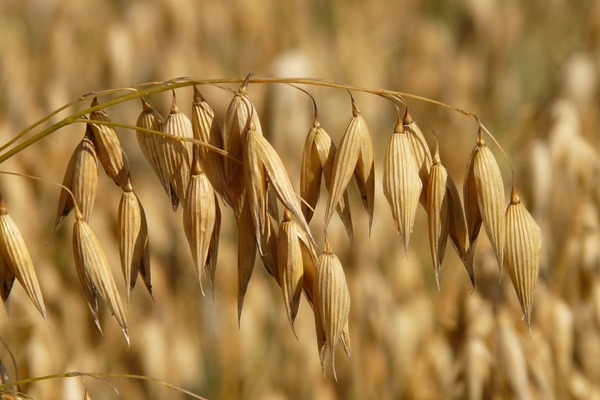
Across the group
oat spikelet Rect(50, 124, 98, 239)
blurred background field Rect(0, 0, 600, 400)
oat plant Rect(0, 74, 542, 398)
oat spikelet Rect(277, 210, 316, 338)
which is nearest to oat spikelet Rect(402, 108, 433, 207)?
oat plant Rect(0, 74, 542, 398)

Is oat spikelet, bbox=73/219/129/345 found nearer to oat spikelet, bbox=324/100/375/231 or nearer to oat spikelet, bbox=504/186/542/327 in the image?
oat spikelet, bbox=324/100/375/231

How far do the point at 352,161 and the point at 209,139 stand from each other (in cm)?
10

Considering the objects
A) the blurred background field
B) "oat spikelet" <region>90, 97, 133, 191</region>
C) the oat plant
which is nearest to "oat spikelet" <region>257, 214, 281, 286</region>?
the oat plant

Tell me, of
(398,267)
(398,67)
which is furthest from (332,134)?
(398,67)

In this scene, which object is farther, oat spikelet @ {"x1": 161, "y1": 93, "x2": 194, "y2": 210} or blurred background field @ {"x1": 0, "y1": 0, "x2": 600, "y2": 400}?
blurred background field @ {"x1": 0, "y1": 0, "x2": 600, "y2": 400}

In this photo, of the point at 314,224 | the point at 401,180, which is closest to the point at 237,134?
the point at 401,180

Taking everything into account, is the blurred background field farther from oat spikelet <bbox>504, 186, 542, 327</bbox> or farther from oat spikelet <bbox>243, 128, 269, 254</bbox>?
oat spikelet <bbox>243, 128, 269, 254</bbox>

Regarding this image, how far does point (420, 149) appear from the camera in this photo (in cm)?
58

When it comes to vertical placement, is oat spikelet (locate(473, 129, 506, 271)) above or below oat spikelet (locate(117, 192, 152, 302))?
above

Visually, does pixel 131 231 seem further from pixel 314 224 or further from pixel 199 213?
pixel 314 224

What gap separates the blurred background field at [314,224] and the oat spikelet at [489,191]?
48 cm

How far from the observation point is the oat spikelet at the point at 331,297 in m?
0.53

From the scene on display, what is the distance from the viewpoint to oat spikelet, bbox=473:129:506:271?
55 centimetres

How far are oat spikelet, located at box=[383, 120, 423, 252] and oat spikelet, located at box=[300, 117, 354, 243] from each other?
0.04 metres
